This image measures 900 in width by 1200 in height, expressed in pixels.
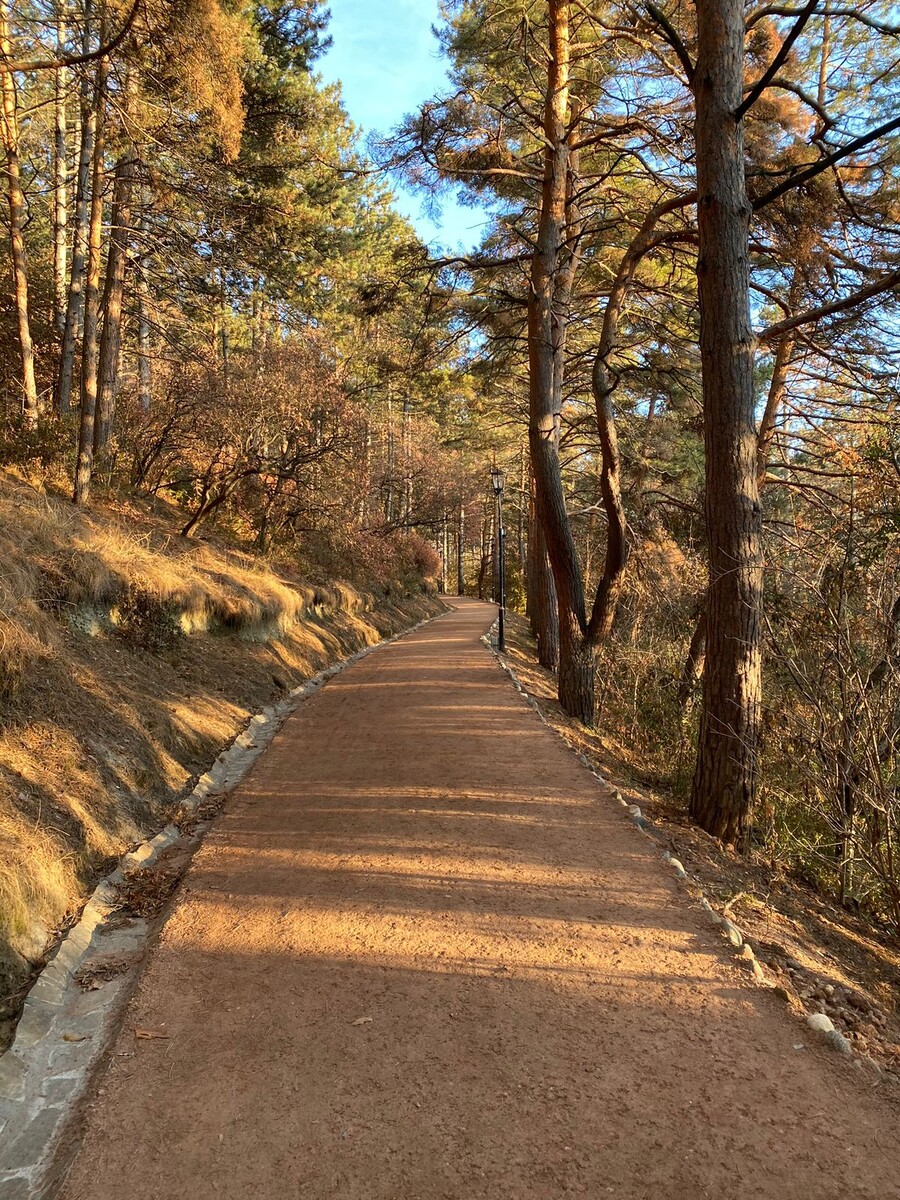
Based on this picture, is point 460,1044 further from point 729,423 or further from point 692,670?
point 692,670

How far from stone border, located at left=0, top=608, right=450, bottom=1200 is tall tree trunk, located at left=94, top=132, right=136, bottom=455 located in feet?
27.1

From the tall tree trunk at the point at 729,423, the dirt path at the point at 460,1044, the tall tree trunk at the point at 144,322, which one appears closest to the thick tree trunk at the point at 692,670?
the tall tree trunk at the point at 729,423

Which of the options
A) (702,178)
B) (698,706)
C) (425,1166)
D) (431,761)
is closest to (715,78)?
(702,178)

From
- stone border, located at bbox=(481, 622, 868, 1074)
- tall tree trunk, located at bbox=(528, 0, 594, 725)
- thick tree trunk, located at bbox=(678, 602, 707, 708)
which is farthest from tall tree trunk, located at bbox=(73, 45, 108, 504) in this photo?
thick tree trunk, located at bbox=(678, 602, 707, 708)

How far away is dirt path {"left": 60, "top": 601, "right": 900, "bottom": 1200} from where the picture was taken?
2.41 meters

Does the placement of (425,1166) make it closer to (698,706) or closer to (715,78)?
→ (715,78)

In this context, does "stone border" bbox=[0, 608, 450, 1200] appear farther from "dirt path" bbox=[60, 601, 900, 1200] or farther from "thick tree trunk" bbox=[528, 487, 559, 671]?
"thick tree trunk" bbox=[528, 487, 559, 671]

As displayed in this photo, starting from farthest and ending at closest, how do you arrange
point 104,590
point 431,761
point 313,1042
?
point 104,590 < point 431,761 < point 313,1042

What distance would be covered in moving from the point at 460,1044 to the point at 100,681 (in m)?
4.99

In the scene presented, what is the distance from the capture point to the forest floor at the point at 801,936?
3.37 meters

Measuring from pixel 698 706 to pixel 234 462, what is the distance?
30.5ft

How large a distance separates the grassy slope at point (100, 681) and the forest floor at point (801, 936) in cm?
397

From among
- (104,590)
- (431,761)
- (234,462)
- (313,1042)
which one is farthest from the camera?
(234,462)

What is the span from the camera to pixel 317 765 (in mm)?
6930
